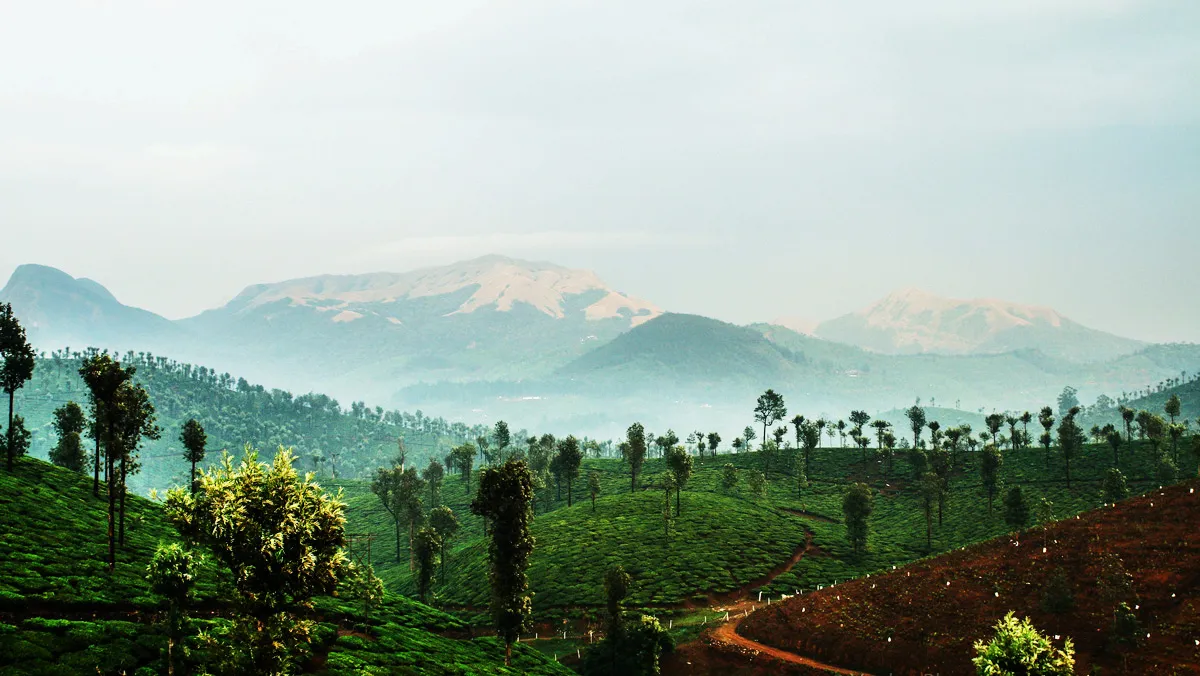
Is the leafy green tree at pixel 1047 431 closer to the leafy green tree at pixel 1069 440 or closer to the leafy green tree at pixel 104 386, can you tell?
the leafy green tree at pixel 1069 440

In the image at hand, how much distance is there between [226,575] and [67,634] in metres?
13.8

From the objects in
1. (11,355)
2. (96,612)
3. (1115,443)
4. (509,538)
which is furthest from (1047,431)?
(11,355)

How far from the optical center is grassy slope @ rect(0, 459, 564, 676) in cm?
4162

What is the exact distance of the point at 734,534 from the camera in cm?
12569

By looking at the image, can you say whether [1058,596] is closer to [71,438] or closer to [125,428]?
[125,428]

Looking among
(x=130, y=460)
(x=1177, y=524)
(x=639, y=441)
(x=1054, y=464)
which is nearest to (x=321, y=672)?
(x=130, y=460)

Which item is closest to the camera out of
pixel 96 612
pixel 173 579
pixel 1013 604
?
pixel 173 579

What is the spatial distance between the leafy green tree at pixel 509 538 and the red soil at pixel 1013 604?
22.4m

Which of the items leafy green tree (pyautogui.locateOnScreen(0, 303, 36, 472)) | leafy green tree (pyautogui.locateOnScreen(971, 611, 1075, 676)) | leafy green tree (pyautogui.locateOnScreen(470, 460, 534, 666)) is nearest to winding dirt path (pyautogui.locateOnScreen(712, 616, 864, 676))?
leafy green tree (pyautogui.locateOnScreen(470, 460, 534, 666))

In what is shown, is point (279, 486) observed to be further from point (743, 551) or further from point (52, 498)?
point (743, 551)

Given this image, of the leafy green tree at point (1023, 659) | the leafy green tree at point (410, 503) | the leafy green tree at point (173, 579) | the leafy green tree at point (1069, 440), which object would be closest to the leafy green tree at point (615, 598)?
the leafy green tree at point (1023, 659)

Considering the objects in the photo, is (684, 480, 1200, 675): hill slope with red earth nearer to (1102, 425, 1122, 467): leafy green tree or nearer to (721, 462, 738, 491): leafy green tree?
(721, 462, 738, 491): leafy green tree

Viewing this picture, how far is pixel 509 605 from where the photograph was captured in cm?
6838

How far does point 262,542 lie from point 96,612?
2430 centimetres
